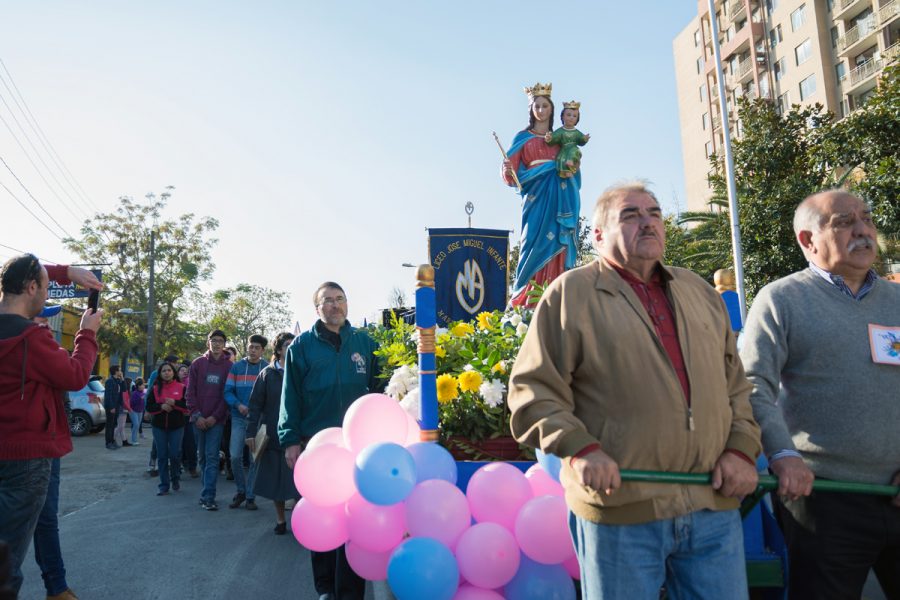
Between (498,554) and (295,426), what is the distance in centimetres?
193

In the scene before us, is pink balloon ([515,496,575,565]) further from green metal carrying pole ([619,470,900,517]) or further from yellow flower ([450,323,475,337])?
yellow flower ([450,323,475,337])

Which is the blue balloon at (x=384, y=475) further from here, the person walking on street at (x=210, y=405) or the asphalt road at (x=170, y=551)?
the person walking on street at (x=210, y=405)

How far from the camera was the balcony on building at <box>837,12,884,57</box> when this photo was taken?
3186 cm

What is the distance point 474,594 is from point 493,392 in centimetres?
113

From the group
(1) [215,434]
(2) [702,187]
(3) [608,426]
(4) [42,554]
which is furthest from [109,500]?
(2) [702,187]

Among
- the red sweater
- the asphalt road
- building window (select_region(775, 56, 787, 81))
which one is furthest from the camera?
building window (select_region(775, 56, 787, 81))

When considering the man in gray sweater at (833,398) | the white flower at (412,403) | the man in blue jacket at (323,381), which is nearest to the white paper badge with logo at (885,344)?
the man in gray sweater at (833,398)

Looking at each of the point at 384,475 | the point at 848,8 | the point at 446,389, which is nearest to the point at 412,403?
the point at 446,389

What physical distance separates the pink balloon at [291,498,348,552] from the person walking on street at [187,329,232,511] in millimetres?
4924

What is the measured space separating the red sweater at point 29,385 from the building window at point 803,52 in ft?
137

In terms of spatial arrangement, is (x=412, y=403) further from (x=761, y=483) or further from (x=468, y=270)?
(x=468, y=270)

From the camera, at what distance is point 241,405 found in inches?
318

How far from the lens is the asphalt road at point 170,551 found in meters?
4.72

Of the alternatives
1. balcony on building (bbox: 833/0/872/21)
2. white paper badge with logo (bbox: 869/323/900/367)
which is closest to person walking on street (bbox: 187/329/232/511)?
white paper badge with logo (bbox: 869/323/900/367)
